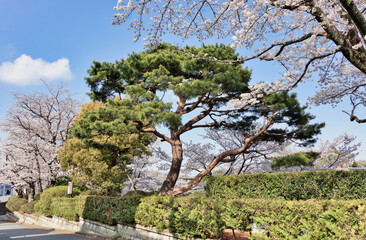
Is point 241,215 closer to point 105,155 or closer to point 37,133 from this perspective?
point 105,155

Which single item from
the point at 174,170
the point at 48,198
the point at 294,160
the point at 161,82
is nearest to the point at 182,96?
the point at 161,82

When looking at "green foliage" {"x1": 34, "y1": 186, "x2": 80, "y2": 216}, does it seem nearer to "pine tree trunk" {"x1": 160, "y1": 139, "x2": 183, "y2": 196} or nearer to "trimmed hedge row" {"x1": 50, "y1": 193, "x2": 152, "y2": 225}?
"trimmed hedge row" {"x1": 50, "y1": 193, "x2": 152, "y2": 225}

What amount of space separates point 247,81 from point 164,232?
674cm

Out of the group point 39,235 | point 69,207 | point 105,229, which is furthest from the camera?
point 69,207

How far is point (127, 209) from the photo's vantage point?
8.44m

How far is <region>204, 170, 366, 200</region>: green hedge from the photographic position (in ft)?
26.8

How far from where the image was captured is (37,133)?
18.5m

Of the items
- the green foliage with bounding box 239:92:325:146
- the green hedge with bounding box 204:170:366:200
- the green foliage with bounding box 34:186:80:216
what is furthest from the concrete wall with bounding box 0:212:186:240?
the green foliage with bounding box 239:92:325:146

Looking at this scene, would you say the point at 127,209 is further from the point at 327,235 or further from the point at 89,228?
the point at 327,235

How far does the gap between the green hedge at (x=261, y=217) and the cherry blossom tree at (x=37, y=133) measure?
12.8 metres

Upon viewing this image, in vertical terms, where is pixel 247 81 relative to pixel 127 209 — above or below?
above

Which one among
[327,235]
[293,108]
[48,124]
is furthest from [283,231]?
[48,124]

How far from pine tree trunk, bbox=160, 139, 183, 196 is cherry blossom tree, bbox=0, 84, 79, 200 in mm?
10426

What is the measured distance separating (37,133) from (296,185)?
17.3m
